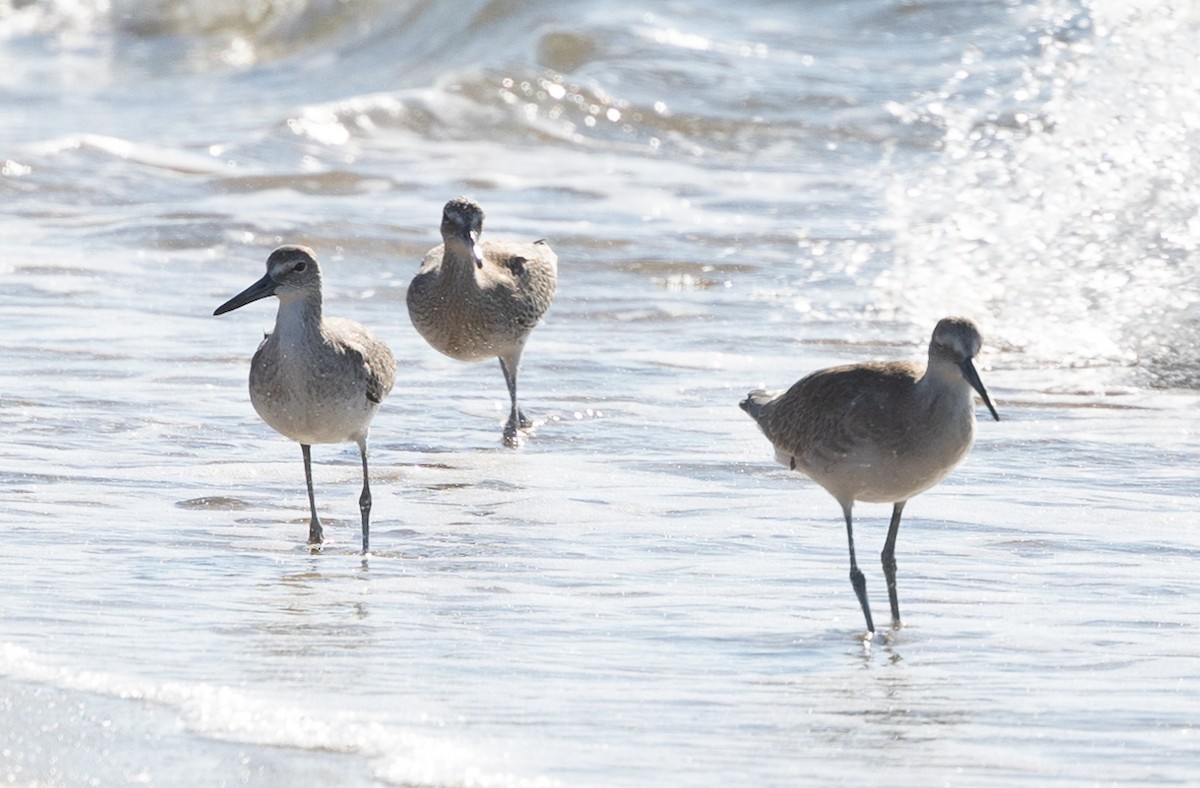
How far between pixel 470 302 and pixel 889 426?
4.03 m

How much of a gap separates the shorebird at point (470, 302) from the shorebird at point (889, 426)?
127 inches

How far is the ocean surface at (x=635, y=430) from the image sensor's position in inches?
197

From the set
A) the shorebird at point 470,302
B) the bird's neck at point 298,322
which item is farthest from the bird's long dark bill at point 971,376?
the shorebird at point 470,302

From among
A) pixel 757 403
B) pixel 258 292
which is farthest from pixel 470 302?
pixel 757 403

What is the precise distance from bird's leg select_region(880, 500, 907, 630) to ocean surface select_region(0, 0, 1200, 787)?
0.11 meters

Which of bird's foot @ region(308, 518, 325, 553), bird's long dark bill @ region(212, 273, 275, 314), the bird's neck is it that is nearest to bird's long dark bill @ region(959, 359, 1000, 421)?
bird's foot @ region(308, 518, 325, 553)

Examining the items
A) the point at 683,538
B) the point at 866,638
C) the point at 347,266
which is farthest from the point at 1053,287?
the point at 866,638

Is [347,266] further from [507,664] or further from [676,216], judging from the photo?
[507,664]

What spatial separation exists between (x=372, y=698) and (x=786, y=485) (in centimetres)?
321

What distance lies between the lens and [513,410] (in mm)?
9328

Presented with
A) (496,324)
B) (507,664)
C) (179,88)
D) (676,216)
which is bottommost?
(179,88)

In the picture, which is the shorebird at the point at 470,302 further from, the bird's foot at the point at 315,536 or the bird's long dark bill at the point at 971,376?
the bird's long dark bill at the point at 971,376

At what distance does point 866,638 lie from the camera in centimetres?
599

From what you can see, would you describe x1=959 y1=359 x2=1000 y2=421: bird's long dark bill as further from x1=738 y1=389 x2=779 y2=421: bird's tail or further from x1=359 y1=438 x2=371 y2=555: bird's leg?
x1=359 y1=438 x2=371 y2=555: bird's leg
